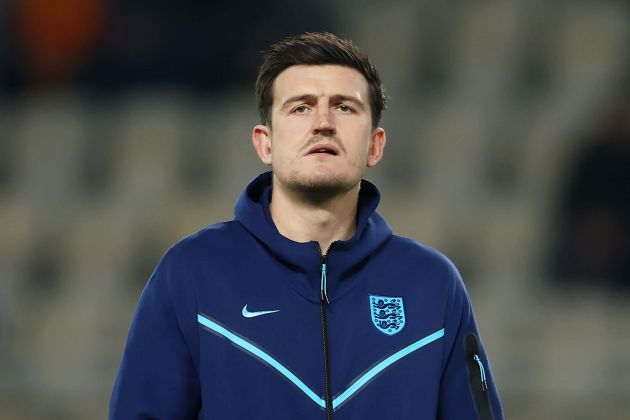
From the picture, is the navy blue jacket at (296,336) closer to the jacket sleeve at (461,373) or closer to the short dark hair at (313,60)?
the jacket sleeve at (461,373)

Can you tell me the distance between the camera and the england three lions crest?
7.66ft

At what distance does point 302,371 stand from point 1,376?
3.48 m

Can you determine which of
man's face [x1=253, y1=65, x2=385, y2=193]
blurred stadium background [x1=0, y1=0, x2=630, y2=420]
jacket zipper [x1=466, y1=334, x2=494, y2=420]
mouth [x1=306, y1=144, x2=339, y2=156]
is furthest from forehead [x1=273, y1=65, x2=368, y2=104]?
blurred stadium background [x1=0, y1=0, x2=630, y2=420]

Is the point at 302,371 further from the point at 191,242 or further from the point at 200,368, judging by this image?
the point at 191,242

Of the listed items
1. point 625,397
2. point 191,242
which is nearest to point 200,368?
point 191,242

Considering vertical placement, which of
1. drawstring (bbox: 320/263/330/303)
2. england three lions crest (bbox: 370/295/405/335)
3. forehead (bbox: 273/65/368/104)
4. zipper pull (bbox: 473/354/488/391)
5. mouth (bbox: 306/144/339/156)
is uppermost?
forehead (bbox: 273/65/368/104)

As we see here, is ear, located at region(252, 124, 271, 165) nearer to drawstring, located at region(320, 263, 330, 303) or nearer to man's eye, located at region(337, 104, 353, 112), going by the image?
man's eye, located at region(337, 104, 353, 112)

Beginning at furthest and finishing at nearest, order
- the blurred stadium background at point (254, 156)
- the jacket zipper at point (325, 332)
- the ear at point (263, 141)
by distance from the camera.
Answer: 1. the blurred stadium background at point (254, 156)
2. the ear at point (263, 141)
3. the jacket zipper at point (325, 332)

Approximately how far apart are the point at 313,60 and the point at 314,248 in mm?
341

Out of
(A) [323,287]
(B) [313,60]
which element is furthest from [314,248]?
(B) [313,60]

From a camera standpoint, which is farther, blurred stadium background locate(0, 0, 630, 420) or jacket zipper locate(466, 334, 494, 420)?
blurred stadium background locate(0, 0, 630, 420)

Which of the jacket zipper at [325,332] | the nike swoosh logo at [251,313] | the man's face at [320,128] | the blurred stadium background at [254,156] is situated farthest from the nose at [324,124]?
the blurred stadium background at [254,156]

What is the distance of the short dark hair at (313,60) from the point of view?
7.95 feet

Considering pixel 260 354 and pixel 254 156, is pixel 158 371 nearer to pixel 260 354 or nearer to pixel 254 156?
pixel 260 354
